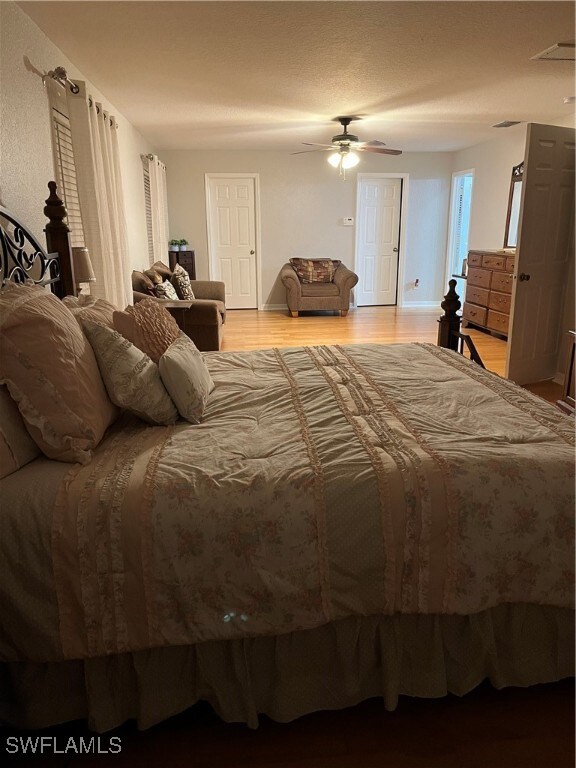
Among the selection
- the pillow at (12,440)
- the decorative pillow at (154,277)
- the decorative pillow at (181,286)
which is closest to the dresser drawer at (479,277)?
the decorative pillow at (181,286)

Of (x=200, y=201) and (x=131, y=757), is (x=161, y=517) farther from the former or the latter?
(x=200, y=201)

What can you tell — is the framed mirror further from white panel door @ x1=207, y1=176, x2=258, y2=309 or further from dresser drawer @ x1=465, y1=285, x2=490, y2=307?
white panel door @ x1=207, y1=176, x2=258, y2=309

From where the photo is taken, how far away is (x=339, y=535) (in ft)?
Result: 4.36

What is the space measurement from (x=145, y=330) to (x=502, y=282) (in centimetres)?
520

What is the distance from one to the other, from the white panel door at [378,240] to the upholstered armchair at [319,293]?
856mm

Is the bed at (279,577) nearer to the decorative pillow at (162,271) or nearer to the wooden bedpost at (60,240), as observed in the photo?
the wooden bedpost at (60,240)

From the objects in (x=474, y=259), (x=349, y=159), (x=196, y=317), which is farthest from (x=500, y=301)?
(x=196, y=317)

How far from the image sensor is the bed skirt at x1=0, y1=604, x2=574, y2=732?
4.47ft

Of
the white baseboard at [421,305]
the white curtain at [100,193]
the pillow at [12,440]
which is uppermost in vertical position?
the white curtain at [100,193]

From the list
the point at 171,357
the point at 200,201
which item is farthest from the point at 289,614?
the point at 200,201

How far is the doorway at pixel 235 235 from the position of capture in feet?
27.0

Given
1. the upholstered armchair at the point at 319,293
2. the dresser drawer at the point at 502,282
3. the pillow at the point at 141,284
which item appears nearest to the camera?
the pillow at the point at 141,284

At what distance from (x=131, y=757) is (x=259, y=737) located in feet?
1.10

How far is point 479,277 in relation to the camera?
670 cm
